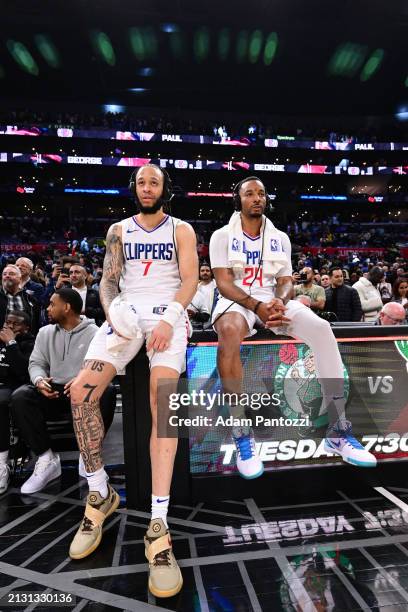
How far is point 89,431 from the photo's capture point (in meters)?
2.24

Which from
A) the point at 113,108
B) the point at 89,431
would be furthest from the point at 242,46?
the point at 89,431

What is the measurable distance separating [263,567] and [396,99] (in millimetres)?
33533

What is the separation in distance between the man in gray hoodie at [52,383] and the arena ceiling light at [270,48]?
24.6 meters

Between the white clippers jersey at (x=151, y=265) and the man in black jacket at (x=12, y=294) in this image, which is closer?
the white clippers jersey at (x=151, y=265)

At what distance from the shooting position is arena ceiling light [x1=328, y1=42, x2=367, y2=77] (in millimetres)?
23266

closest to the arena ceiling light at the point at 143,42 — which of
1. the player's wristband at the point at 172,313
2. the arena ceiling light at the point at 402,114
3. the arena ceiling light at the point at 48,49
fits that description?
the arena ceiling light at the point at 48,49

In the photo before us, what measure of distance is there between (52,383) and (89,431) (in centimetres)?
94

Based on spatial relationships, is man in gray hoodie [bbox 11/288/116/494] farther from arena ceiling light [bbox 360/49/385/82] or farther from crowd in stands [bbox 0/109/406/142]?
arena ceiling light [bbox 360/49/385/82]

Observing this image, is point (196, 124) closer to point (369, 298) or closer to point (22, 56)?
point (22, 56)

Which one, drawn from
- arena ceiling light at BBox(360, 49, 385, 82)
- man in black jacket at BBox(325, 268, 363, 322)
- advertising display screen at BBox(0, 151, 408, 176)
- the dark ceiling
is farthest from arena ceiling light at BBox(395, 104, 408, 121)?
man in black jacket at BBox(325, 268, 363, 322)

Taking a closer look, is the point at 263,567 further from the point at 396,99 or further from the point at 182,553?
the point at 396,99

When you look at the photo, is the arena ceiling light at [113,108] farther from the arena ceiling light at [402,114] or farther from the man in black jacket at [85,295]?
the man in black jacket at [85,295]

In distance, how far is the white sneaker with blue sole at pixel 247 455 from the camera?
228 centimetres

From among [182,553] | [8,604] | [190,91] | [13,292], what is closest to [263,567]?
[182,553]
